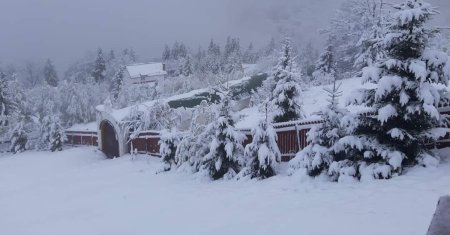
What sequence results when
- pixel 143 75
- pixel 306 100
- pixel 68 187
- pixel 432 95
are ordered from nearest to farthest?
pixel 432 95 → pixel 68 187 → pixel 306 100 → pixel 143 75

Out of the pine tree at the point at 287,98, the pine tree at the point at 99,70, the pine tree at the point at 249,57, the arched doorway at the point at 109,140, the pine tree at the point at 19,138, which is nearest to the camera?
the pine tree at the point at 287,98

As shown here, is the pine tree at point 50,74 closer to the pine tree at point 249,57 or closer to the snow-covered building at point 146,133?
the pine tree at point 249,57

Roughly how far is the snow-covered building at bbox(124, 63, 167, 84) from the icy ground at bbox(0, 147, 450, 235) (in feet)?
276

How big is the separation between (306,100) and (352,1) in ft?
64.1

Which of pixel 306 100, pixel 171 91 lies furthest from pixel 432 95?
pixel 171 91

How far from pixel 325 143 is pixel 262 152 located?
1.79 meters

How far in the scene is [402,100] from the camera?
32.5ft

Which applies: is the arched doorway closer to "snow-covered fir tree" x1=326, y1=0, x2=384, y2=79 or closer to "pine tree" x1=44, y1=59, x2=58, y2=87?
"snow-covered fir tree" x1=326, y1=0, x2=384, y2=79

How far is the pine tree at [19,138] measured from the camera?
106ft

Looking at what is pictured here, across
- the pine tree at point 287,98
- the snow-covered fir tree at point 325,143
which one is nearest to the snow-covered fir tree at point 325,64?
the pine tree at point 287,98

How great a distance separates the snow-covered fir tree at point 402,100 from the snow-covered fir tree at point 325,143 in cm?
46

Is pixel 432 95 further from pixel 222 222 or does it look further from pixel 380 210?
pixel 222 222

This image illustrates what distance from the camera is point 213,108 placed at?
13914 millimetres

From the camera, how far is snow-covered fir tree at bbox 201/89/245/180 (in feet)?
42.9
